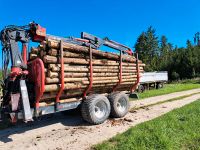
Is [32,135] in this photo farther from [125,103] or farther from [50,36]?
[125,103]

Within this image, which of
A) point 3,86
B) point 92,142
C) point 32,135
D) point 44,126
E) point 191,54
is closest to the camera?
point 92,142

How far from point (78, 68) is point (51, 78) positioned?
124cm

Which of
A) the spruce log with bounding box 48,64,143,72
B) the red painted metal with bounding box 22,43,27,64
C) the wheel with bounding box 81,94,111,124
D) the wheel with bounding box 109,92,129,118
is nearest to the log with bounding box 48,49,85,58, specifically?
the spruce log with bounding box 48,64,143,72

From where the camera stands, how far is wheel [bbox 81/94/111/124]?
922 cm

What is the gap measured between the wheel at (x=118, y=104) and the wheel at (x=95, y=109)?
48 centimetres

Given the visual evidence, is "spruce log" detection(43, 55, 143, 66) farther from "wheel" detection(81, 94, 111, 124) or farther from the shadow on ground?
the shadow on ground

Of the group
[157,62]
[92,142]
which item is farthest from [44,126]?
[157,62]

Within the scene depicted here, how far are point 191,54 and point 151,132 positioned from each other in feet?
170

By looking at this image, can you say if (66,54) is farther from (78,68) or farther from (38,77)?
(38,77)

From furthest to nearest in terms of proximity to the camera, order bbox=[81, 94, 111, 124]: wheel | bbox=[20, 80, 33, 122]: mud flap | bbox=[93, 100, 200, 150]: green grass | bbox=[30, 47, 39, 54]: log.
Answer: bbox=[81, 94, 111, 124]: wheel
bbox=[30, 47, 39, 54]: log
bbox=[20, 80, 33, 122]: mud flap
bbox=[93, 100, 200, 150]: green grass

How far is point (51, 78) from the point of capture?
804cm

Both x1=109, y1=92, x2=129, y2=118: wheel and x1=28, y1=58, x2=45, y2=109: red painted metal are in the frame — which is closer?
x1=28, y1=58, x2=45, y2=109: red painted metal

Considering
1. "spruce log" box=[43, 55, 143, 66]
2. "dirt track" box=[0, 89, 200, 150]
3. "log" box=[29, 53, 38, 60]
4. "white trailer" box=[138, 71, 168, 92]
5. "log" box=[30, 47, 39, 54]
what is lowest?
"dirt track" box=[0, 89, 200, 150]

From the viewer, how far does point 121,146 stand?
649 centimetres
